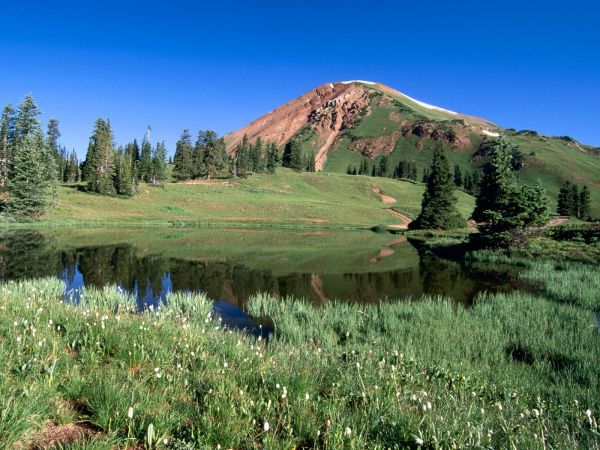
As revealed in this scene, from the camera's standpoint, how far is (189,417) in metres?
5.23

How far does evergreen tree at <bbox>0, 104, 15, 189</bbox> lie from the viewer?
232 ft

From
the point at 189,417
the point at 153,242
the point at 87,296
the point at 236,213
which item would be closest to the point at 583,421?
the point at 189,417

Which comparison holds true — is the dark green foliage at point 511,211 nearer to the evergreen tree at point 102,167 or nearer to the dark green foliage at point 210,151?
the evergreen tree at point 102,167

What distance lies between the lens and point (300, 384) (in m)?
6.19

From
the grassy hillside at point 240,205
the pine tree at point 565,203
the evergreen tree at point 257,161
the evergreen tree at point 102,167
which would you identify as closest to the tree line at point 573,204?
the pine tree at point 565,203

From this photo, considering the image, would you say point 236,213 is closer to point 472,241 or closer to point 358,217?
point 358,217

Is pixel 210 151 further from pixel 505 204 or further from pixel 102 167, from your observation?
pixel 505 204

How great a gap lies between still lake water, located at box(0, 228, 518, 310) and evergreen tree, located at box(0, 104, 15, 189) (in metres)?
43.3

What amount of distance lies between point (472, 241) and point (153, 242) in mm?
38892

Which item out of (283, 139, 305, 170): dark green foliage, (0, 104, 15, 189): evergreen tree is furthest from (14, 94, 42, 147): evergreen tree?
(283, 139, 305, 170): dark green foliage

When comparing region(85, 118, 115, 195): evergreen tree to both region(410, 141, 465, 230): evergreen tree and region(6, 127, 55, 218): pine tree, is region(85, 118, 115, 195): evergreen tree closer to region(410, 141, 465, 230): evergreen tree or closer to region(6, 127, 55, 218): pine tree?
region(6, 127, 55, 218): pine tree

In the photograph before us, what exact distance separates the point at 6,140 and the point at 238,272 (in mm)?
69454

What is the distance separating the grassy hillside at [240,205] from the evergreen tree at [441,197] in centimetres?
2219

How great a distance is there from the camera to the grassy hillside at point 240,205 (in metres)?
74.4
